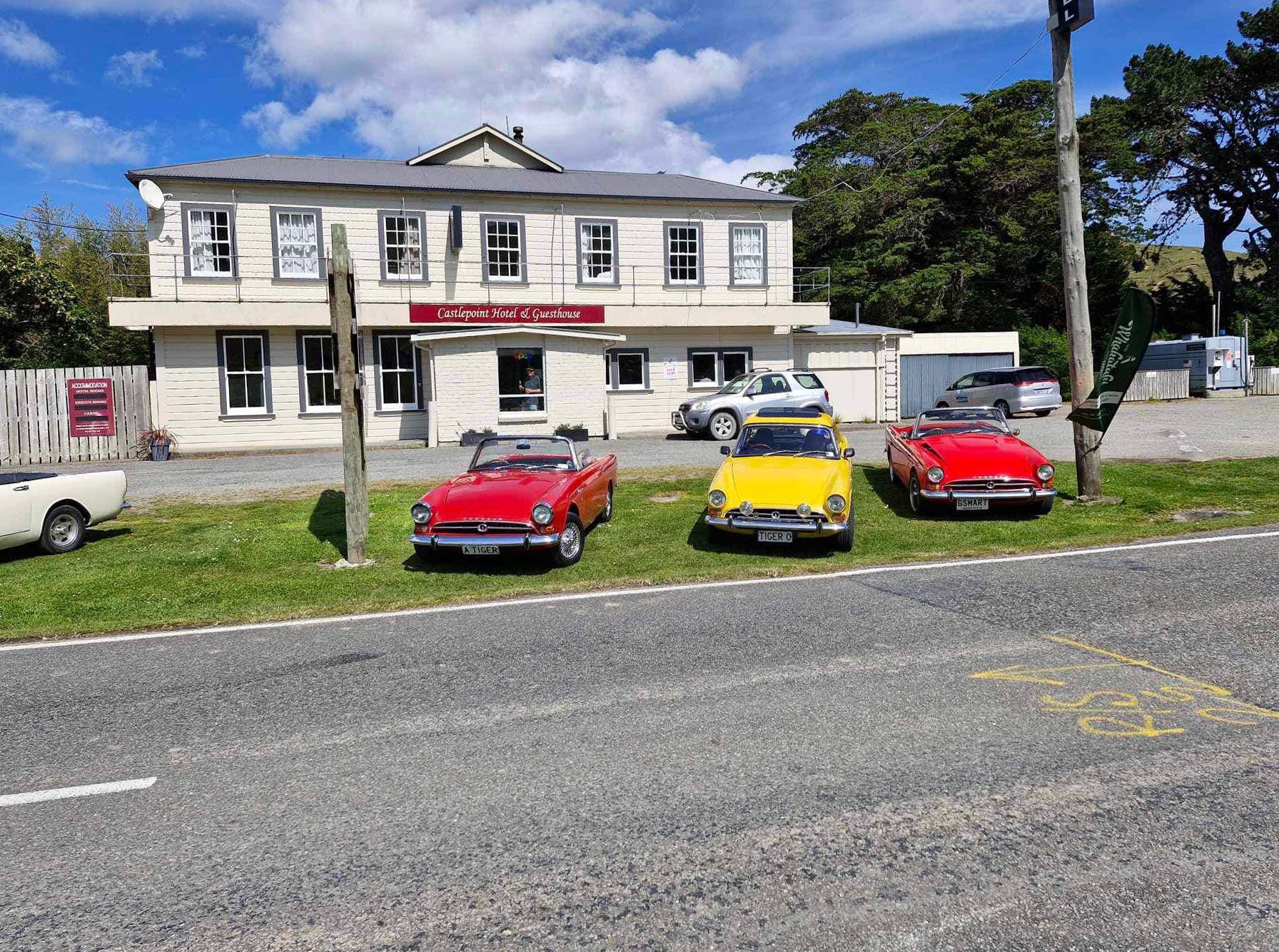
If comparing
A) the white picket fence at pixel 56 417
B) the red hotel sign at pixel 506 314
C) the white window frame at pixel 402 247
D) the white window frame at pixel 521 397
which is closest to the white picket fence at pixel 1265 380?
the red hotel sign at pixel 506 314

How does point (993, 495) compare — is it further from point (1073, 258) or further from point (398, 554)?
point (398, 554)

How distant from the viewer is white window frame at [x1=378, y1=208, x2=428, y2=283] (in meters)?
24.2

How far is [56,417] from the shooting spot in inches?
812

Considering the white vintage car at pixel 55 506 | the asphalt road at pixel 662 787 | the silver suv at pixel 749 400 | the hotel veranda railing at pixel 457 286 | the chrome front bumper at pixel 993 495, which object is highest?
the hotel veranda railing at pixel 457 286

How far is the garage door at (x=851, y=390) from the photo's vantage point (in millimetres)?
28047

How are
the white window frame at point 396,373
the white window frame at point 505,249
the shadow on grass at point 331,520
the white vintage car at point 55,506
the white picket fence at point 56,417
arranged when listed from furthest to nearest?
1. the white window frame at point 505,249
2. the white window frame at point 396,373
3. the white picket fence at point 56,417
4. the shadow on grass at point 331,520
5. the white vintage car at point 55,506

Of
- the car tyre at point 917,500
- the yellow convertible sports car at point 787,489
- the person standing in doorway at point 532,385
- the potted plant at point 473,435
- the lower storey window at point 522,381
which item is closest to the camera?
the yellow convertible sports car at point 787,489

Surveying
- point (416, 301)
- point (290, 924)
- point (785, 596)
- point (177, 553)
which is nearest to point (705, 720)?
point (290, 924)

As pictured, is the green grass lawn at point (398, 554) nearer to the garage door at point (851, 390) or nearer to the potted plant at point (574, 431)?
the potted plant at point (574, 431)

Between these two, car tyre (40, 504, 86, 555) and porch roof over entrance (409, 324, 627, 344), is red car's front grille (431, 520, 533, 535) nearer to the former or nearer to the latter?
car tyre (40, 504, 86, 555)

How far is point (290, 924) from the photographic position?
332 centimetres

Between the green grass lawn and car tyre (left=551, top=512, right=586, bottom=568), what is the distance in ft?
0.41

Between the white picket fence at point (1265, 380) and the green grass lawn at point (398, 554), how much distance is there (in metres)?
27.3

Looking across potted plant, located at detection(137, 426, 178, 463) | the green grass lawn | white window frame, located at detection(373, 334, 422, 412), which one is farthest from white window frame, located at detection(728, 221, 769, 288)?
potted plant, located at detection(137, 426, 178, 463)
